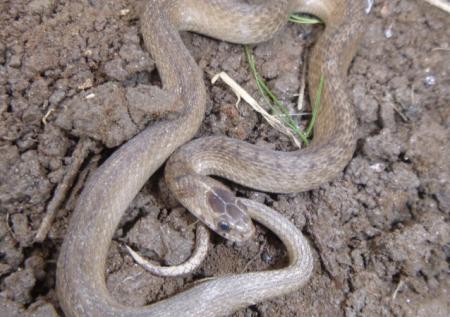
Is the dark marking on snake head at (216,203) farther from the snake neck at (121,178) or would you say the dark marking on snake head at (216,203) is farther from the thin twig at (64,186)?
the thin twig at (64,186)

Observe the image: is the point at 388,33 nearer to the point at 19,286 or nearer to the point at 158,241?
the point at 158,241

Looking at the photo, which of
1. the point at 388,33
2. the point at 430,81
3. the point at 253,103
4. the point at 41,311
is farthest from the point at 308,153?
the point at 41,311

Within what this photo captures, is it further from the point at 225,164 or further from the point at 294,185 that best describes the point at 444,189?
the point at 225,164

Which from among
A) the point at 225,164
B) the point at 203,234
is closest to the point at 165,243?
the point at 203,234

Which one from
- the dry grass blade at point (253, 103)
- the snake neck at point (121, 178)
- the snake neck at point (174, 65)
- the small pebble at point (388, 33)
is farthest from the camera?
the small pebble at point (388, 33)

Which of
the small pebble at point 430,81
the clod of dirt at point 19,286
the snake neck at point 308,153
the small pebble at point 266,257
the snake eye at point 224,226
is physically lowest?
the clod of dirt at point 19,286

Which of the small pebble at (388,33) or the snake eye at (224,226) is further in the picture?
the small pebble at (388,33)

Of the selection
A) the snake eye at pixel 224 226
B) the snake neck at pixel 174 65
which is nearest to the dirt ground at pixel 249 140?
the snake neck at pixel 174 65
